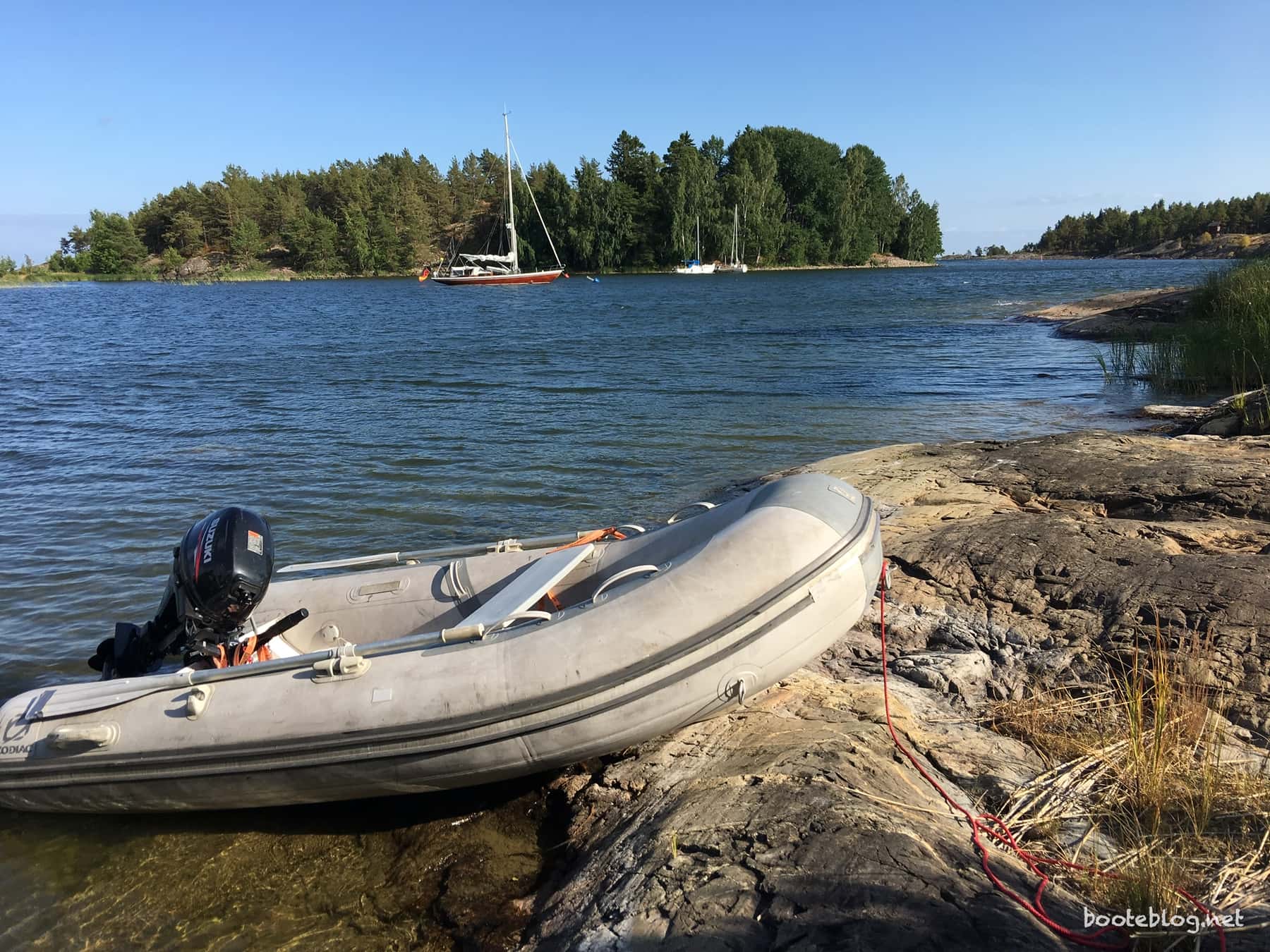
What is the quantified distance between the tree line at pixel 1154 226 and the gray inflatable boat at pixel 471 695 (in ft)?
413

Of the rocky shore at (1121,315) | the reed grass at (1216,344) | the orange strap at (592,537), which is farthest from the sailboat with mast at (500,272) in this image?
the orange strap at (592,537)

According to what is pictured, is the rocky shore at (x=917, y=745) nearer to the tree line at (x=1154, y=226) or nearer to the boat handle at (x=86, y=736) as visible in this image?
the boat handle at (x=86, y=736)

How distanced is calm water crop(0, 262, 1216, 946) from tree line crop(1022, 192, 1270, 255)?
103 metres

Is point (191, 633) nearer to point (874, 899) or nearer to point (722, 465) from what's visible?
point (874, 899)

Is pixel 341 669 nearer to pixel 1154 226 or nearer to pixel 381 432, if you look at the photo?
pixel 381 432

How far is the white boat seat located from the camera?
347 cm

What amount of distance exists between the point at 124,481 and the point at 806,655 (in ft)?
27.0

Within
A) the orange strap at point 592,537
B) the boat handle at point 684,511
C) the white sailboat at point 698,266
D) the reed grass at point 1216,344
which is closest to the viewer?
the boat handle at point 684,511

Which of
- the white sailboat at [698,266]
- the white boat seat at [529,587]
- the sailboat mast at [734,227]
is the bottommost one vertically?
the white boat seat at [529,587]

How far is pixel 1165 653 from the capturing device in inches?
124

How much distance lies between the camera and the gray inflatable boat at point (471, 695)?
2980 mm

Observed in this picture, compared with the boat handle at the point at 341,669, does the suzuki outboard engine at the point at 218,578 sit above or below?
above

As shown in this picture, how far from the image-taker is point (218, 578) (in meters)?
3.41

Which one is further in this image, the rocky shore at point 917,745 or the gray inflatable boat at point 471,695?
the gray inflatable boat at point 471,695
